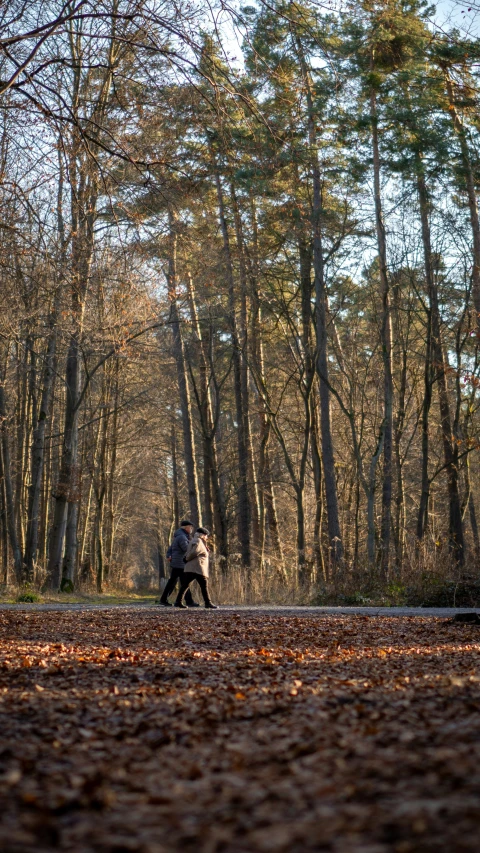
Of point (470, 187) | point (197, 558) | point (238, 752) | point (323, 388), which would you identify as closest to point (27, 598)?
point (197, 558)

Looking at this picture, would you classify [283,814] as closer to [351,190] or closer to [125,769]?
[125,769]

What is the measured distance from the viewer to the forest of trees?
1030 cm

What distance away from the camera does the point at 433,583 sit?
1723 centimetres

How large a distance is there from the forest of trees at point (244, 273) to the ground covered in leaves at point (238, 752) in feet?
18.6

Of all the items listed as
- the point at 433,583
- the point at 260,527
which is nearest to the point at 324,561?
the point at 260,527

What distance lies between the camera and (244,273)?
26.4 meters

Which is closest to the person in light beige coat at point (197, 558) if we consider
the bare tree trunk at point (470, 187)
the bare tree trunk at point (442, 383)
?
the bare tree trunk at point (470, 187)

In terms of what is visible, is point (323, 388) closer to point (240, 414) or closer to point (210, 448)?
point (240, 414)

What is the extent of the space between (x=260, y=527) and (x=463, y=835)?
26.4 m

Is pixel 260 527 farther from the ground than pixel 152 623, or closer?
farther from the ground

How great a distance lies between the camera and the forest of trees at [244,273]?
10297 mm

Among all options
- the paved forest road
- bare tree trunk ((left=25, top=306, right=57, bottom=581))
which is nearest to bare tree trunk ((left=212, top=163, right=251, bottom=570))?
bare tree trunk ((left=25, top=306, right=57, bottom=581))

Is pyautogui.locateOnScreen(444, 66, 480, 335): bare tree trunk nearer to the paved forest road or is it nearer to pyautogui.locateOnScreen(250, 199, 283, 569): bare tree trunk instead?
pyautogui.locateOnScreen(250, 199, 283, 569): bare tree trunk

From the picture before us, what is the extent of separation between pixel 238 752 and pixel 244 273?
23316 mm
